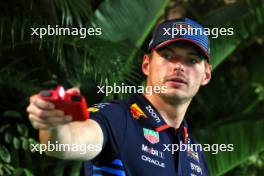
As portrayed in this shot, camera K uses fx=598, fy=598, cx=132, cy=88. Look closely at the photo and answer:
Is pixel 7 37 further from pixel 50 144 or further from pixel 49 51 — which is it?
pixel 50 144

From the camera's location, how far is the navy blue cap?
2.06 m

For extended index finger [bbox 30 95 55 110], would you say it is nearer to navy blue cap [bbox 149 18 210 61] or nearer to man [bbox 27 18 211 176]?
man [bbox 27 18 211 176]

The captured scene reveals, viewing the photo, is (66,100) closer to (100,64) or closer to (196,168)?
(196,168)

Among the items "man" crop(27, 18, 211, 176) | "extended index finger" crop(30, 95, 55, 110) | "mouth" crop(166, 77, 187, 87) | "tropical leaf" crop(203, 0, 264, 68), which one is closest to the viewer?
"extended index finger" crop(30, 95, 55, 110)

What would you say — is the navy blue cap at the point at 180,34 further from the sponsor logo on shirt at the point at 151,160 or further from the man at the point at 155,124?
the sponsor logo on shirt at the point at 151,160

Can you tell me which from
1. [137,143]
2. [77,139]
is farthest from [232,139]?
[77,139]

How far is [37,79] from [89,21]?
0.47 meters

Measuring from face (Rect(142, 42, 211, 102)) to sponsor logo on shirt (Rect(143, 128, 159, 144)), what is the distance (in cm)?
17

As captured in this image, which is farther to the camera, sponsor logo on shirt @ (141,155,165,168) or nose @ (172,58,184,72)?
nose @ (172,58,184,72)

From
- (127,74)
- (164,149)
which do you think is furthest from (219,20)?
(164,149)

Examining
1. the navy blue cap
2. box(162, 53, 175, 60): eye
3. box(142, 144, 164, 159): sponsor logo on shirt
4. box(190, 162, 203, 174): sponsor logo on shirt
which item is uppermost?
the navy blue cap

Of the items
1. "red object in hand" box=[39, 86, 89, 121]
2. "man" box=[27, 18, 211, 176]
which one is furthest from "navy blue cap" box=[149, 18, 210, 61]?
"red object in hand" box=[39, 86, 89, 121]

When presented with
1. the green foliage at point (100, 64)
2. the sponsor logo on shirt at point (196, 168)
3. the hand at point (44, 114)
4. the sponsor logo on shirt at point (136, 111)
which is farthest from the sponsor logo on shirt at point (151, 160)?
the green foliage at point (100, 64)

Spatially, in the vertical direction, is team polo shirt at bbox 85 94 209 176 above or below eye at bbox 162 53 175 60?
below
